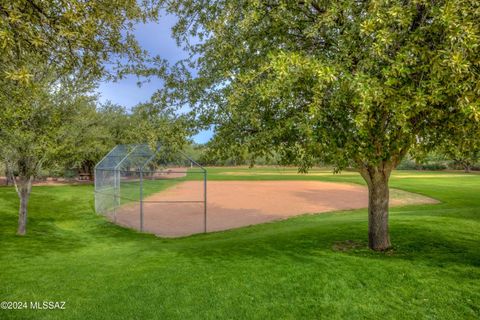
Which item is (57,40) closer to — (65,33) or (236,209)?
(65,33)

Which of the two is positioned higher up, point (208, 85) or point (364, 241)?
point (208, 85)

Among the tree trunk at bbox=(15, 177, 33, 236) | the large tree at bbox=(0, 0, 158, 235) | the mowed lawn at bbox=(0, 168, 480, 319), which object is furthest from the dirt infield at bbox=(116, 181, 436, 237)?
the large tree at bbox=(0, 0, 158, 235)

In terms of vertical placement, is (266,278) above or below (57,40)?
below

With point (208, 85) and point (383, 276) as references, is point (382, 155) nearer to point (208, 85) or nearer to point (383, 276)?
point (383, 276)

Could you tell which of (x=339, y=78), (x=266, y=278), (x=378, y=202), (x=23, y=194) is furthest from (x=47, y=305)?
(x=23, y=194)

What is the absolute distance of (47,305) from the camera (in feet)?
23.0

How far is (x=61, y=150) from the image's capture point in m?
15.8

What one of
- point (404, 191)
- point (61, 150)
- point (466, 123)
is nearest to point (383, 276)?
point (466, 123)

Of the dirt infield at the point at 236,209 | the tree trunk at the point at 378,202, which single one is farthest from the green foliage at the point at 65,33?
the dirt infield at the point at 236,209

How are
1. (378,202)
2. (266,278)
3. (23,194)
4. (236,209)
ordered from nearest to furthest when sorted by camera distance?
(266,278) → (378,202) → (23,194) → (236,209)

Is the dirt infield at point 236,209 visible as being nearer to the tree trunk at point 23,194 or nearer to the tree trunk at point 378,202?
the tree trunk at point 23,194

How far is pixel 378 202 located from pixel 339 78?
15.3ft

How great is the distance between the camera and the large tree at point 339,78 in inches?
236

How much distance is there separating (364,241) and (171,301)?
23.6ft
